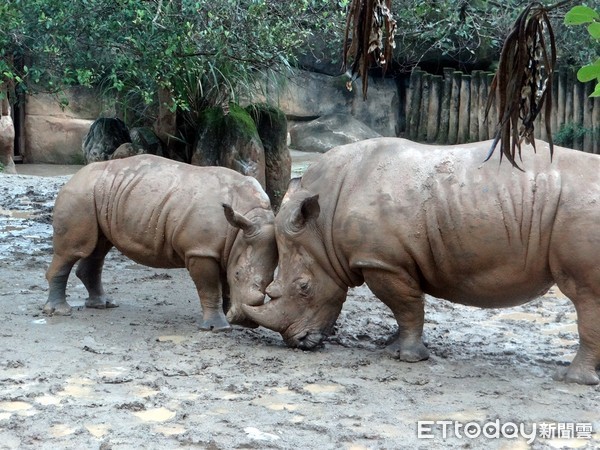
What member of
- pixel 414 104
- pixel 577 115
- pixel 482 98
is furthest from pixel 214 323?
pixel 414 104

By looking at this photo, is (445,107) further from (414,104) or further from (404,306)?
(404,306)

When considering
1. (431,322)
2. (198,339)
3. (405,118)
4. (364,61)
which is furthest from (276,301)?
(405,118)

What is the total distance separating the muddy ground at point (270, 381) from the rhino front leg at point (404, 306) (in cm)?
12

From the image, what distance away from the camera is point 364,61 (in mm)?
3354

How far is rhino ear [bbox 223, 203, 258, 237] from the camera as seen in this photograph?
578cm

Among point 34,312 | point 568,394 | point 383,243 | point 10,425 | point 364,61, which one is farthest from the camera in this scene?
point 34,312

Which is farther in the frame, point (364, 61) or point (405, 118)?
point (405, 118)

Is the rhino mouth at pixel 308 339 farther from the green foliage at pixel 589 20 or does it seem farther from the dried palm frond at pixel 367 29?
the green foliage at pixel 589 20

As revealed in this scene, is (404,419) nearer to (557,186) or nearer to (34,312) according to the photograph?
(557,186)

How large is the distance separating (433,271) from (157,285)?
9.45 feet

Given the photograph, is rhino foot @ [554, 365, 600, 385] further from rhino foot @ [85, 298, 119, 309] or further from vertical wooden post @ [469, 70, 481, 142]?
vertical wooden post @ [469, 70, 481, 142]

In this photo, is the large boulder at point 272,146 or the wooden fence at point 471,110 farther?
the wooden fence at point 471,110

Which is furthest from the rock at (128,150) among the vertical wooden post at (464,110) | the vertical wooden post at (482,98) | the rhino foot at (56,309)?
the vertical wooden post at (464,110)

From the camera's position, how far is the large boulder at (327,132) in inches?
730
